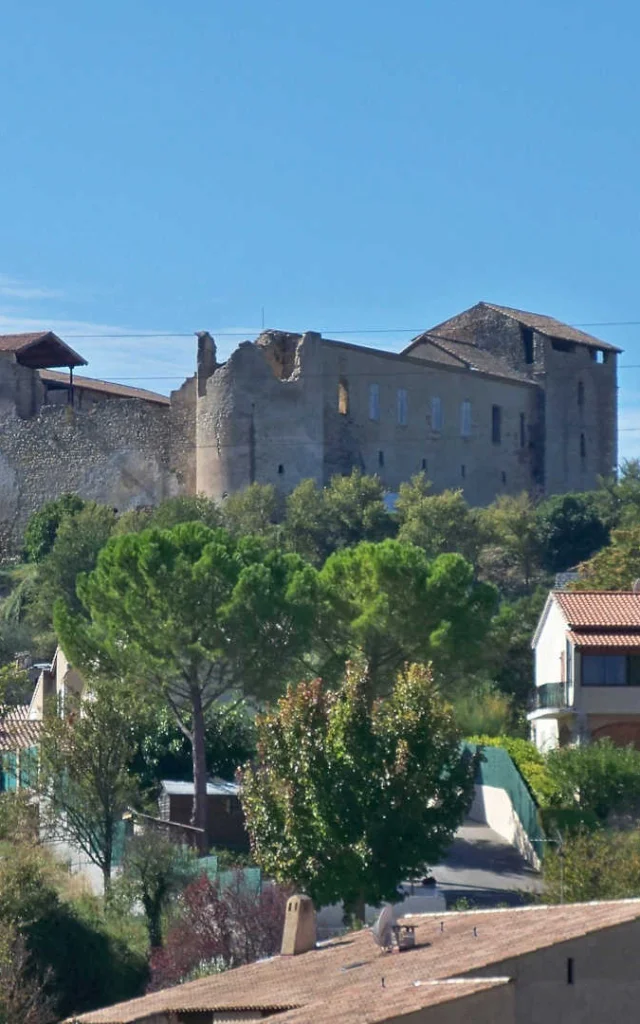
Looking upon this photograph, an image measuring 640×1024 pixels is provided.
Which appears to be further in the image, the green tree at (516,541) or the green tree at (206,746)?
the green tree at (516,541)

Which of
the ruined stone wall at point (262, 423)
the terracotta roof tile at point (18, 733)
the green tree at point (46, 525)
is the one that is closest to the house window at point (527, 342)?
the ruined stone wall at point (262, 423)

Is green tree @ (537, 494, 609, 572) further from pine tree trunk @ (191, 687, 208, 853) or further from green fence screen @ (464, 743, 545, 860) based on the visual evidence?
pine tree trunk @ (191, 687, 208, 853)

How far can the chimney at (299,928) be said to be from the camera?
22.7 m

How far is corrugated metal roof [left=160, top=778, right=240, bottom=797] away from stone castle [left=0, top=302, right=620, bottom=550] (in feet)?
98.6

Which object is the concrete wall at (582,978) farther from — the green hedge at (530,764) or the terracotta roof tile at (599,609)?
the terracotta roof tile at (599,609)

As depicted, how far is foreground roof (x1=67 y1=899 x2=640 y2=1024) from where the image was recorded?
1791cm

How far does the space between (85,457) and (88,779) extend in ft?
126

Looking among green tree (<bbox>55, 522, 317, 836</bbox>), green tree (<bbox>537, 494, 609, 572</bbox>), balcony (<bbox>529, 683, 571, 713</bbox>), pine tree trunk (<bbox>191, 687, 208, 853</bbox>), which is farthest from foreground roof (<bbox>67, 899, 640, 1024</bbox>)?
green tree (<bbox>537, 494, 609, 572</bbox>)

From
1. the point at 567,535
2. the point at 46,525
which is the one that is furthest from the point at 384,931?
the point at 46,525

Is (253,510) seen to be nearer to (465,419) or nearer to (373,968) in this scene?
(465,419)

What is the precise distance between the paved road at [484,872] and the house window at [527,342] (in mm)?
42821

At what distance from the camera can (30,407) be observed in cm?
7506

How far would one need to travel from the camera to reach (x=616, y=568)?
169 feet

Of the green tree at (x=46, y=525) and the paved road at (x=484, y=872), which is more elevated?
the green tree at (x=46, y=525)
